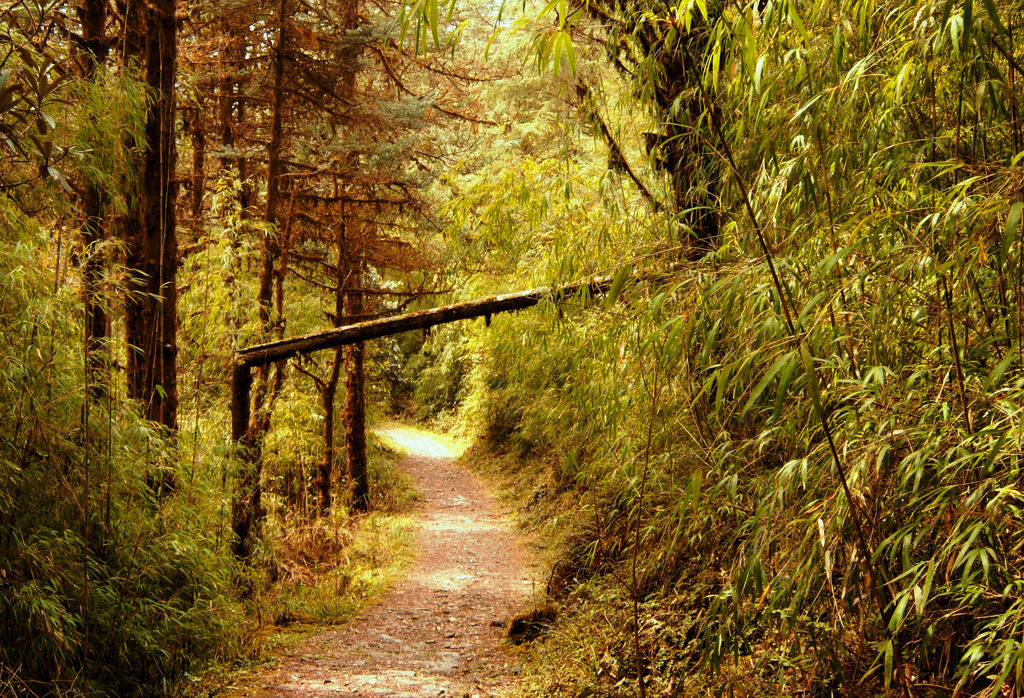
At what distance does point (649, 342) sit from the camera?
2.71m

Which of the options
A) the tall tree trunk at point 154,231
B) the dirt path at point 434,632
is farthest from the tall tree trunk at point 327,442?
the tall tree trunk at point 154,231

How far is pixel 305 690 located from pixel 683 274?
4.01 meters

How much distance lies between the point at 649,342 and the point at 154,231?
411cm

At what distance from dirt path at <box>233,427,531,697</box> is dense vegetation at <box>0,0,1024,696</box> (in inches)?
20.0

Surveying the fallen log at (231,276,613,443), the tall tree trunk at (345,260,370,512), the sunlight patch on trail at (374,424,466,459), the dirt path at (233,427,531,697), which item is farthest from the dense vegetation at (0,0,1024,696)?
the sunlight patch on trail at (374,424,466,459)

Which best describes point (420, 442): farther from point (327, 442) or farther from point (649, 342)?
point (649, 342)

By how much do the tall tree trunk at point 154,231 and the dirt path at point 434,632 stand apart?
2.32 m

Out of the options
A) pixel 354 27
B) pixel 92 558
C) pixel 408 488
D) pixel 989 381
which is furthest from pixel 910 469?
pixel 408 488

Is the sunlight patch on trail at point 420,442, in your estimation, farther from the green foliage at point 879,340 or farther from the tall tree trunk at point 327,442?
the green foliage at point 879,340

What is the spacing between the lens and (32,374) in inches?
130

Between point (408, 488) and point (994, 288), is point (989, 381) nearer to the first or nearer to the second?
point (994, 288)

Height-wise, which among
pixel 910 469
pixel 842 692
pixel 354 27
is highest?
pixel 354 27

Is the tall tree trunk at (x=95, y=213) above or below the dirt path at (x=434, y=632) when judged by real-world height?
above

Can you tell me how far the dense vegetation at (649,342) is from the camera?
221 cm
